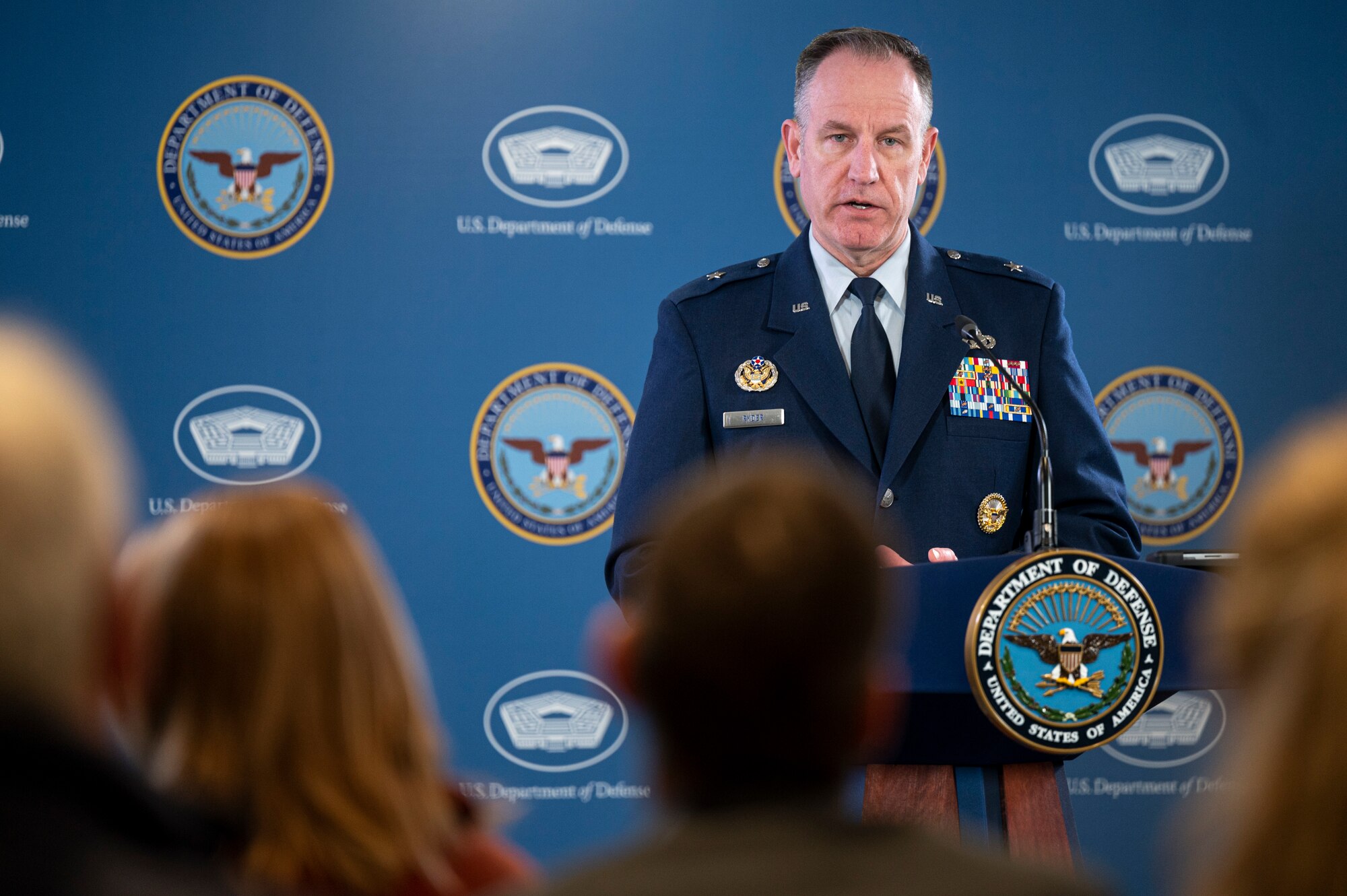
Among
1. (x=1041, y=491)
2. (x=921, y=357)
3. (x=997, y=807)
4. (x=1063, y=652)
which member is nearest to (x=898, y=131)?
(x=921, y=357)

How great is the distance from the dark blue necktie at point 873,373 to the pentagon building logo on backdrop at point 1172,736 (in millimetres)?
1533

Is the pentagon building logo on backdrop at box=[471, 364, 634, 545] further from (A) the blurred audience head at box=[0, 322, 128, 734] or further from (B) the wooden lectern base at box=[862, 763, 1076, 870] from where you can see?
(A) the blurred audience head at box=[0, 322, 128, 734]

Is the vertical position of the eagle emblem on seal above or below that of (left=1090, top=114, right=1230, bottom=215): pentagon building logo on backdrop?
below

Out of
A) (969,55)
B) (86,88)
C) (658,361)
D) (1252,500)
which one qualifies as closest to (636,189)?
(969,55)

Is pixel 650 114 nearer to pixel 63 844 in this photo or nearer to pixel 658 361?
pixel 658 361

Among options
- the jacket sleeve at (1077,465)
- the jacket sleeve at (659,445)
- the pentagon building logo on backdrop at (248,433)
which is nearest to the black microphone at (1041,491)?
the jacket sleeve at (1077,465)

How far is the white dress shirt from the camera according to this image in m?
2.40

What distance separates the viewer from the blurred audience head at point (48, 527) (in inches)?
28.3

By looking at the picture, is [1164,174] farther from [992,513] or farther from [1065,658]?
[1065,658]

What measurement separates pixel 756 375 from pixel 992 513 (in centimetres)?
46

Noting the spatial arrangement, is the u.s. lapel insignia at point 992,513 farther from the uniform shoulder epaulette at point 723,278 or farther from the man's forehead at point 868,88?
the man's forehead at point 868,88

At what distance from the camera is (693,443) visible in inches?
91.0

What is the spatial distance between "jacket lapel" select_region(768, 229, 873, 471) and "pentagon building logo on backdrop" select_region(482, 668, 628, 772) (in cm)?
127

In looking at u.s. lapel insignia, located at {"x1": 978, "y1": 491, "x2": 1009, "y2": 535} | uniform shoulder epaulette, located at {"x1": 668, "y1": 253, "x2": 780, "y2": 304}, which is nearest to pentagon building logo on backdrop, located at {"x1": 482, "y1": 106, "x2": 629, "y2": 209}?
uniform shoulder epaulette, located at {"x1": 668, "y1": 253, "x2": 780, "y2": 304}
